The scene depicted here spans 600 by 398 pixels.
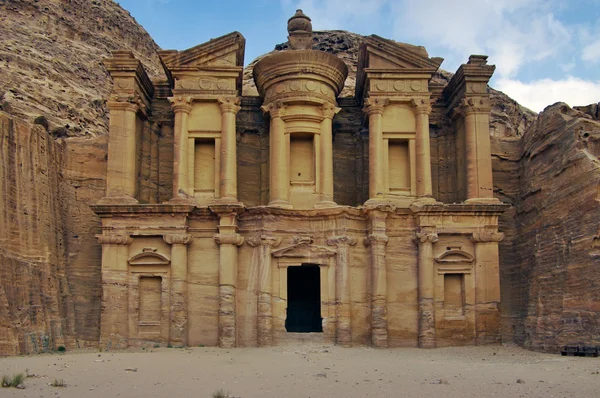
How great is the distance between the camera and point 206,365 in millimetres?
16500

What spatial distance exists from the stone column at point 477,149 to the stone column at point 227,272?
870cm

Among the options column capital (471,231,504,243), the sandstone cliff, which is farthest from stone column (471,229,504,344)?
the sandstone cliff

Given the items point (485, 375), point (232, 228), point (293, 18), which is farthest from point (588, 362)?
point (293, 18)

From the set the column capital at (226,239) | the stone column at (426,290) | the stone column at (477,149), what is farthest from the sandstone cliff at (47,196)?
the stone column at (477,149)

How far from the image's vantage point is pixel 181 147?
899 inches

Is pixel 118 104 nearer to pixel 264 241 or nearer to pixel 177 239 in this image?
pixel 177 239

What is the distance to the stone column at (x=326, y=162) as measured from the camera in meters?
22.6

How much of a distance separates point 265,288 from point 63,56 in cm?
2087

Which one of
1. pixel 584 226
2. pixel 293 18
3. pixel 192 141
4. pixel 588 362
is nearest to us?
pixel 588 362

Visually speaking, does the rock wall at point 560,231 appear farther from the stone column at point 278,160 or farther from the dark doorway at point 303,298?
the stone column at point 278,160

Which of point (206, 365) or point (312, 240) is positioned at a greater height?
point (312, 240)

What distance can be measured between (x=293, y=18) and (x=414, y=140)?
6911 mm

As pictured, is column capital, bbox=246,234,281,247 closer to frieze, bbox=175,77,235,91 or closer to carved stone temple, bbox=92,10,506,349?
carved stone temple, bbox=92,10,506,349

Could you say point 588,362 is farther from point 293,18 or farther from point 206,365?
point 293,18
